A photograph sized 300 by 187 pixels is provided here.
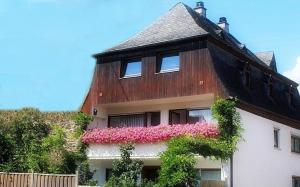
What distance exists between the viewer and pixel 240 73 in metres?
26.6

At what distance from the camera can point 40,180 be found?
2127cm

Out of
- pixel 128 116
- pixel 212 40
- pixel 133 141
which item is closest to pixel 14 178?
pixel 133 141

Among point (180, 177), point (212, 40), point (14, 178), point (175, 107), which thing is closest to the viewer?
point (180, 177)

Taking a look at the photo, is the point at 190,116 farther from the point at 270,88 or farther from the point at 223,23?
the point at 223,23

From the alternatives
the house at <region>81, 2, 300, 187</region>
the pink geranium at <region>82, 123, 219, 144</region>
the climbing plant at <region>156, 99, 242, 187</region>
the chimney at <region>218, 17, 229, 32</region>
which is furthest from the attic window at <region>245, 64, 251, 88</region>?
the chimney at <region>218, 17, 229, 32</region>

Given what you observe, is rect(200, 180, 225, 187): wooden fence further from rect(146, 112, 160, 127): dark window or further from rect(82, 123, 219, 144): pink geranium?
rect(146, 112, 160, 127): dark window

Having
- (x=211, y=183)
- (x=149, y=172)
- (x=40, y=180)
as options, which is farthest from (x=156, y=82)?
(x=40, y=180)

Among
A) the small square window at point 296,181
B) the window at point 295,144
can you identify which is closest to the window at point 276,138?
the window at point 295,144

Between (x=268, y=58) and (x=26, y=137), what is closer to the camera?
(x=26, y=137)

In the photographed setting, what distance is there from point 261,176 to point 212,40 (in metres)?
6.89

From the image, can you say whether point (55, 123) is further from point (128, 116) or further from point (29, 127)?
point (128, 116)

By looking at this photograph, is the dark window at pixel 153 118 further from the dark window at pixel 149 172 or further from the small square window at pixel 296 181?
the small square window at pixel 296 181

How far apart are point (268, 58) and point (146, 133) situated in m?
12.7

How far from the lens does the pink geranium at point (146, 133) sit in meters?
23.0
